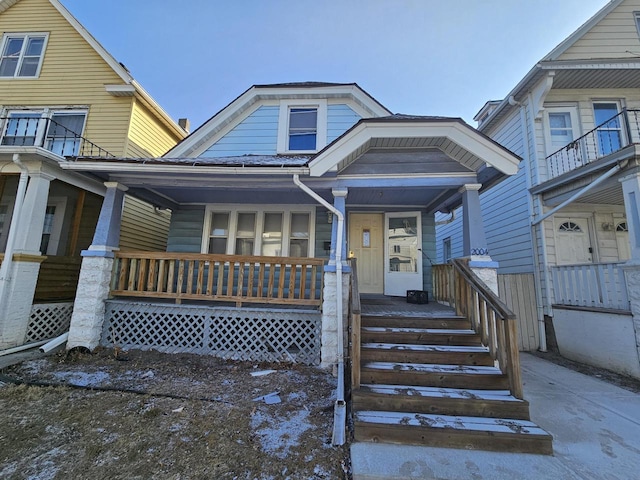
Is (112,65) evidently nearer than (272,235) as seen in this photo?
No

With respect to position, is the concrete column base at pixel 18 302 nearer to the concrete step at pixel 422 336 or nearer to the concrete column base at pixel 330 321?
the concrete column base at pixel 330 321

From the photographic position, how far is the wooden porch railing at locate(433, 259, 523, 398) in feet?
10.2

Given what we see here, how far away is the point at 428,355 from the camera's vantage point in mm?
3621

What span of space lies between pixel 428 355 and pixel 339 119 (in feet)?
19.5

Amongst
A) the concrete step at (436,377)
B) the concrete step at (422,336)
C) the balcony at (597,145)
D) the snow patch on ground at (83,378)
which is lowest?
the snow patch on ground at (83,378)

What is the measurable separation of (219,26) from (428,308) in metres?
11.1

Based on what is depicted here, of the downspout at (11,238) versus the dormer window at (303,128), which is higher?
the dormer window at (303,128)

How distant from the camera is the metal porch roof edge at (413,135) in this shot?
437 centimetres

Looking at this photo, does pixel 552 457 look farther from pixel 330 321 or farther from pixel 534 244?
pixel 534 244

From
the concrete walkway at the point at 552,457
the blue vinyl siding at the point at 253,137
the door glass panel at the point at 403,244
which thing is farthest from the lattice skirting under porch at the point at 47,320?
the door glass panel at the point at 403,244

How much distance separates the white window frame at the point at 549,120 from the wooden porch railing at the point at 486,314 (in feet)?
16.0

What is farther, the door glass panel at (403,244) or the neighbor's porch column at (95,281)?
the door glass panel at (403,244)

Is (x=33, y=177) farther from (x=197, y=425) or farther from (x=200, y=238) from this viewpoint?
(x=197, y=425)

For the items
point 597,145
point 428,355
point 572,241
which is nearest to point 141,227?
point 428,355
